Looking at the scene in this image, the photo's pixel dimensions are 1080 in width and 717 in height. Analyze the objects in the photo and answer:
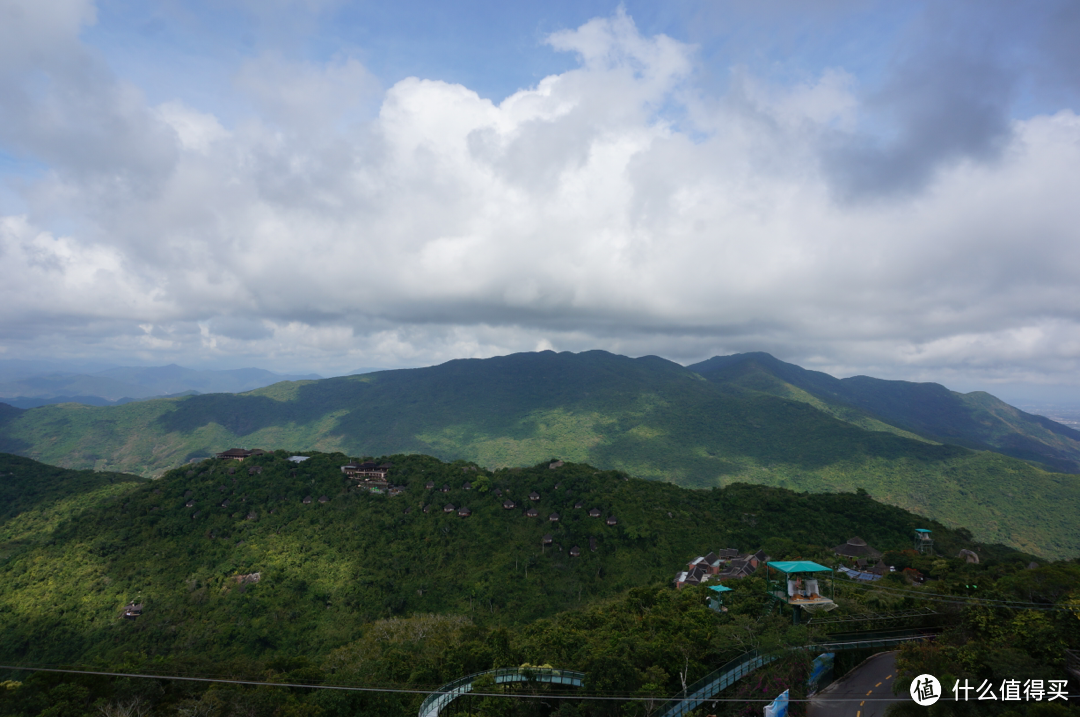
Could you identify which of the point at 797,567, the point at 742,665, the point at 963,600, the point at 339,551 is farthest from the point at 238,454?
the point at 963,600

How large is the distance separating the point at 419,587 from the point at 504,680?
28106 mm

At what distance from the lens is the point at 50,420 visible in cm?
17600

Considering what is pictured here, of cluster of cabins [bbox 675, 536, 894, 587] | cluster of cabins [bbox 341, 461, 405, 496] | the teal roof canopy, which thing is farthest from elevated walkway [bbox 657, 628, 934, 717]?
cluster of cabins [bbox 341, 461, 405, 496]

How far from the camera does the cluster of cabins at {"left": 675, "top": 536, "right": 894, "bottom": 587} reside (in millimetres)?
37125

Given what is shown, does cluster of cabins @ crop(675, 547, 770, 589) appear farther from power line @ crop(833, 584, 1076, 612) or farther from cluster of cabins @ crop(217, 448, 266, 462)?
cluster of cabins @ crop(217, 448, 266, 462)

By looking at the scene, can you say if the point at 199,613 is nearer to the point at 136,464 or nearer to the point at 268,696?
the point at 268,696

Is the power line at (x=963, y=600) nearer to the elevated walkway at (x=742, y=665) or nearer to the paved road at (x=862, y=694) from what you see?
the elevated walkway at (x=742, y=665)

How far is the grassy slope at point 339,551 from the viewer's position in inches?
1657

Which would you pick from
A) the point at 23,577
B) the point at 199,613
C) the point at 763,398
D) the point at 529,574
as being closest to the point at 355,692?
the point at 529,574

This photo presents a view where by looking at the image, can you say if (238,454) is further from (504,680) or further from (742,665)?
(742,665)

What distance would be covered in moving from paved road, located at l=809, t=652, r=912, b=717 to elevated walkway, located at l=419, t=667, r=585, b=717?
10.5m

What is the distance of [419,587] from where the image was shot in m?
Result: 47.8

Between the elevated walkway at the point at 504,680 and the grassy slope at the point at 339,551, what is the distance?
69.1ft

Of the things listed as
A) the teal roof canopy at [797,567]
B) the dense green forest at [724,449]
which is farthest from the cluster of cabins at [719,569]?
the dense green forest at [724,449]
